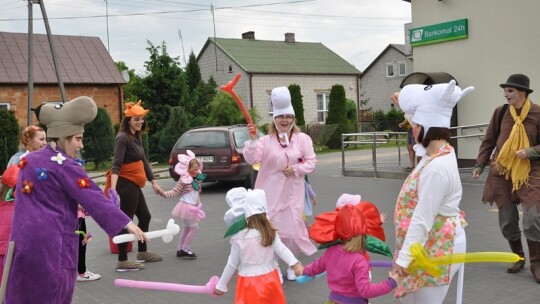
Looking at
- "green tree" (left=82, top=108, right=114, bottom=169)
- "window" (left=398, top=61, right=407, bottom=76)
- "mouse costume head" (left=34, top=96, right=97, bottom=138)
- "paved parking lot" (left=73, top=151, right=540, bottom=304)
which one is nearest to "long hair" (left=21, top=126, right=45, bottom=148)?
"paved parking lot" (left=73, top=151, right=540, bottom=304)

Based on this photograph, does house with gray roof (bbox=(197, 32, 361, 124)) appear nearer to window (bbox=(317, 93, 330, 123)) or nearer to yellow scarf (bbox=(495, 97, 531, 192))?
window (bbox=(317, 93, 330, 123))

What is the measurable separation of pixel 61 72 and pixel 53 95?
1.26 meters

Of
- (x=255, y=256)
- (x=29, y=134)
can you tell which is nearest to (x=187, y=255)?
(x=29, y=134)

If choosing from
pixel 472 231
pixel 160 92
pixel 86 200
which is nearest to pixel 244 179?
pixel 472 231

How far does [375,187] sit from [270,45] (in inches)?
1228

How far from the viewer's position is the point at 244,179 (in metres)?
15.1

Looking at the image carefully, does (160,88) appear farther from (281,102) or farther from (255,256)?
(255,256)

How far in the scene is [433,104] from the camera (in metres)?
3.49

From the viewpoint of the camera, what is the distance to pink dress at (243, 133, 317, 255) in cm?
627

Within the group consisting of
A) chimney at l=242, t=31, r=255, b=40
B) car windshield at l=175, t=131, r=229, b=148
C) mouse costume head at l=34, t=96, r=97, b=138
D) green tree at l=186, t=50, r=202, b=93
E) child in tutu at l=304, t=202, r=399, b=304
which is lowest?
child in tutu at l=304, t=202, r=399, b=304

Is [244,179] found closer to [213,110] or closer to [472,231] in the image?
[472,231]

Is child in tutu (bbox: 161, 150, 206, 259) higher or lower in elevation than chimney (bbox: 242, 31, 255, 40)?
lower

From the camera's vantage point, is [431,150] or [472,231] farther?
[472,231]

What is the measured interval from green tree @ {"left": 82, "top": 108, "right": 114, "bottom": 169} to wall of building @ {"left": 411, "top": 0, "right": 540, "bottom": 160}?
49.5 feet
